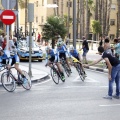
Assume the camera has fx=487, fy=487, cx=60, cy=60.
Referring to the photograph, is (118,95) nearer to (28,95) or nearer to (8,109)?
(28,95)

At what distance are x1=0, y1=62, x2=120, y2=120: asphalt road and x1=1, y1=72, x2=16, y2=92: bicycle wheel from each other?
7.0 inches

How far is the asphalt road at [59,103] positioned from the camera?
35.4 feet

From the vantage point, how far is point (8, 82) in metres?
15.7

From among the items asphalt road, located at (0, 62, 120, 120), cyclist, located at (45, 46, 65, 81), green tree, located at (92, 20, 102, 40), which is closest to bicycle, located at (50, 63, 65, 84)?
cyclist, located at (45, 46, 65, 81)

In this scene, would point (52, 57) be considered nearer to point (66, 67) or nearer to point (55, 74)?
point (55, 74)

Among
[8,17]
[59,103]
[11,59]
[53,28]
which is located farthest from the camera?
[53,28]

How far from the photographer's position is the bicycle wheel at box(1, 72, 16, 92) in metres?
15.6

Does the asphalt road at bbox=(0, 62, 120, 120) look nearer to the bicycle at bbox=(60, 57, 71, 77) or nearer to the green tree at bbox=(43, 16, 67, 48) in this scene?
the bicycle at bbox=(60, 57, 71, 77)

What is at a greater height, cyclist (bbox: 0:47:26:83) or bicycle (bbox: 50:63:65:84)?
cyclist (bbox: 0:47:26:83)

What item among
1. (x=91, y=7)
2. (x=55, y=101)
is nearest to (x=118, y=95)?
(x=55, y=101)

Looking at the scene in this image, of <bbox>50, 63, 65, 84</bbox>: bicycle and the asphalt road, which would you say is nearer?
the asphalt road

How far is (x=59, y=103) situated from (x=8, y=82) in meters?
3.39

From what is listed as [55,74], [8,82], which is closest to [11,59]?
[8,82]

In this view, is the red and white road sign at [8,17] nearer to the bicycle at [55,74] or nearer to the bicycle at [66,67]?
the bicycle at [55,74]
